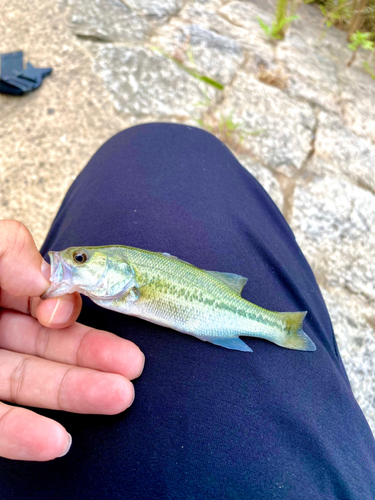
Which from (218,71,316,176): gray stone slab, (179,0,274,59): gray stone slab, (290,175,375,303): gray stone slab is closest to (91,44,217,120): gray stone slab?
(218,71,316,176): gray stone slab

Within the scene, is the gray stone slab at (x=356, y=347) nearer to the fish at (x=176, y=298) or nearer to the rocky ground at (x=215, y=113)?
the rocky ground at (x=215, y=113)

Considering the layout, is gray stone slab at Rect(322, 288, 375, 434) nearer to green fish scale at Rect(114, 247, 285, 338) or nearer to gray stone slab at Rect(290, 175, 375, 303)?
Result: gray stone slab at Rect(290, 175, 375, 303)

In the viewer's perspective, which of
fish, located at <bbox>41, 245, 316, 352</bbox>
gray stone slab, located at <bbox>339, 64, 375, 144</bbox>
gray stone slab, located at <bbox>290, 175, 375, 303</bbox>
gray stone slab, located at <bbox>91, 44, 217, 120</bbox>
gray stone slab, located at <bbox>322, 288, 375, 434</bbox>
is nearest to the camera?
fish, located at <bbox>41, 245, 316, 352</bbox>

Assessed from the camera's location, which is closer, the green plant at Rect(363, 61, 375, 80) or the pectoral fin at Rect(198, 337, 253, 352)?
the pectoral fin at Rect(198, 337, 253, 352)

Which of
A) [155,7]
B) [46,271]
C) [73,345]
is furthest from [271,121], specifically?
[73,345]

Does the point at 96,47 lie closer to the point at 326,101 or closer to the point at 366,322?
the point at 326,101

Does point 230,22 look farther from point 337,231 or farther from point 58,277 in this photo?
point 58,277

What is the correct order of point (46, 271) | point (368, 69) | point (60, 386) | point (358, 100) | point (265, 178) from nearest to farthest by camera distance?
1. point (60, 386)
2. point (46, 271)
3. point (265, 178)
4. point (358, 100)
5. point (368, 69)
